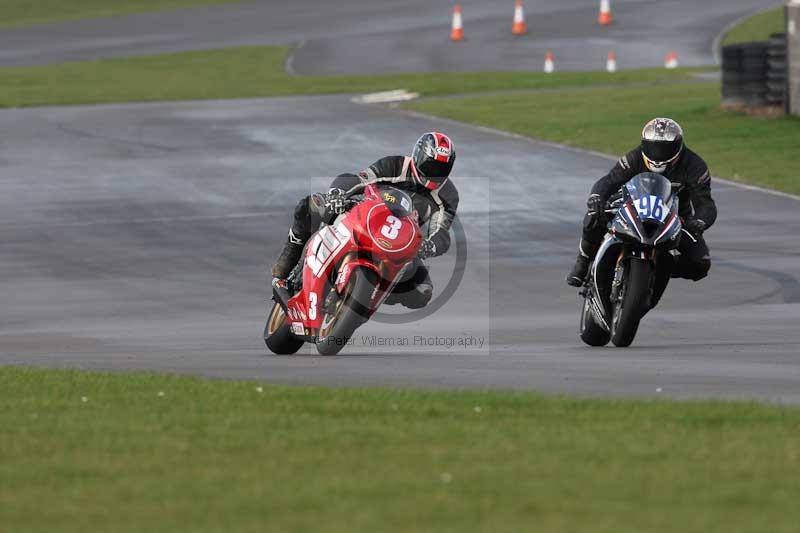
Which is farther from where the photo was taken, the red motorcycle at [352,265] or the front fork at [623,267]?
the front fork at [623,267]

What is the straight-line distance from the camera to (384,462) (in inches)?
285

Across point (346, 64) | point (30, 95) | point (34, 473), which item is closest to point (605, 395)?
point (34, 473)

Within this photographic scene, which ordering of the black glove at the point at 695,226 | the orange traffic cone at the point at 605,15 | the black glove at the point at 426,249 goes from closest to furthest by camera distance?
the black glove at the point at 426,249 → the black glove at the point at 695,226 → the orange traffic cone at the point at 605,15

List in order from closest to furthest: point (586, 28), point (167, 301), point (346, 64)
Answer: point (167, 301) < point (346, 64) < point (586, 28)

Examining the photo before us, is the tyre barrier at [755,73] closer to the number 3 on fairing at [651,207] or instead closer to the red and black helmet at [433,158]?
the number 3 on fairing at [651,207]

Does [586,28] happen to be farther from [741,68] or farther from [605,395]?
[605,395]

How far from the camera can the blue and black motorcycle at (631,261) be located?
11773 mm

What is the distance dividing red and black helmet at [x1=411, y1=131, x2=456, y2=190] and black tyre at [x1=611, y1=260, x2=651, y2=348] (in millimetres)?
1406

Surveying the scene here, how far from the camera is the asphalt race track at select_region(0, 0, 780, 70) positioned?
1699 inches

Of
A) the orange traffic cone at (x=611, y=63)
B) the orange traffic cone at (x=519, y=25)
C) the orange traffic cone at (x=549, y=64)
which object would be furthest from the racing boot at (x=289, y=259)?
the orange traffic cone at (x=519, y=25)

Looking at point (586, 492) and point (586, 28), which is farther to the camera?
point (586, 28)

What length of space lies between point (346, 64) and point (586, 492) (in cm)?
3639

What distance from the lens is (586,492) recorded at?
656 cm

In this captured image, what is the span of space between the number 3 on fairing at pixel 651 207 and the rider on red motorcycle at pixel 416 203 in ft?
4.10
